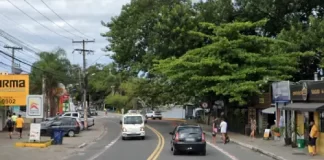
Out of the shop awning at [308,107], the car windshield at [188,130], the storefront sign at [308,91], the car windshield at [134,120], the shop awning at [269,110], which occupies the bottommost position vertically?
the car windshield at [188,130]

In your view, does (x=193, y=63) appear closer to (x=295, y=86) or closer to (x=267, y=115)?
(x=267, y=115)

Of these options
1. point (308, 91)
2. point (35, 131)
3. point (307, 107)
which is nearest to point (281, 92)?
point (308, 91)

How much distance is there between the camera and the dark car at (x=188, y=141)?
947 inches

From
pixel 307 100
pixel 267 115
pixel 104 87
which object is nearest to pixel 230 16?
pixel 267 115

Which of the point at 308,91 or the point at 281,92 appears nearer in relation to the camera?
the point at 308,91

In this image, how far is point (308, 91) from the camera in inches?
1059

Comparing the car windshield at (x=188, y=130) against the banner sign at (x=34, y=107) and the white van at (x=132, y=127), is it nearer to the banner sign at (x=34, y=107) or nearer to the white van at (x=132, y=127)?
the banner sign at (x=34, y=107)

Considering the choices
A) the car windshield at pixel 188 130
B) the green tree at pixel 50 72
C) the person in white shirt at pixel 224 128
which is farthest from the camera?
the green tree at pixel 50 72

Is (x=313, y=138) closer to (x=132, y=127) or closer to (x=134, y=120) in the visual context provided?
(x=132, y=127)

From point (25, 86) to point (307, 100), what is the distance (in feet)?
90.0

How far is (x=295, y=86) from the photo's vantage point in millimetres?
29750

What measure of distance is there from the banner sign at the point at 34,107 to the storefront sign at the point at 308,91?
15010 mm

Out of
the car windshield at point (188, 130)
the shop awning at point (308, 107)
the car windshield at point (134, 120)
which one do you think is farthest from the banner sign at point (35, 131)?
the shop awning at point (308, 107)

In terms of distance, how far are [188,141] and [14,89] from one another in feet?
86.3
